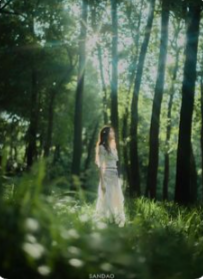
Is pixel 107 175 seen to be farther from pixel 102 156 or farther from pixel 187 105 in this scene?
pixel 187 105

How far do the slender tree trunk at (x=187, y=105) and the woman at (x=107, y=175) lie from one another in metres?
4.74

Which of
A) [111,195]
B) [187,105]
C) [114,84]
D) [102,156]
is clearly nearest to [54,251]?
[102,156]

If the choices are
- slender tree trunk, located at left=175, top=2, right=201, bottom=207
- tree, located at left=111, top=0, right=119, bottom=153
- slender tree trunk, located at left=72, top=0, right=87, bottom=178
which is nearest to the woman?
slender tree trunk, located at left=175, top=2, right=201, bottom=207

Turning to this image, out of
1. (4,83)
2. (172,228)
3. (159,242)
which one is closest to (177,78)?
(4,83)

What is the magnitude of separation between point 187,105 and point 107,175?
5.34 metres

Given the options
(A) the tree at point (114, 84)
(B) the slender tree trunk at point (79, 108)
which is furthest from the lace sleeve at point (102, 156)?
(B) the slender tree trunk at point (79, 108)

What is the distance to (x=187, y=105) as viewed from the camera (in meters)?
15.4

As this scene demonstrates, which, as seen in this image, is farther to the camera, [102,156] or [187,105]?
[187,105]

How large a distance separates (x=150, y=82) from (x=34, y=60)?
957 cm

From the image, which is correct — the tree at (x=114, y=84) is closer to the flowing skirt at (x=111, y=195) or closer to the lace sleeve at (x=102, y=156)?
the flowing skirt at (x=111, y=195)

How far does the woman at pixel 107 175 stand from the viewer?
34.4 feet

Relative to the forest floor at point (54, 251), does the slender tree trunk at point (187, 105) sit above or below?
above

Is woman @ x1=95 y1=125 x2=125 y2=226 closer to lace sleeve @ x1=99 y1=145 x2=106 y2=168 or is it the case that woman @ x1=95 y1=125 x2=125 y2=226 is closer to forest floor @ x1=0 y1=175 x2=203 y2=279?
lace sleeve @ x1=99 y1=145 x2=106 y2=168

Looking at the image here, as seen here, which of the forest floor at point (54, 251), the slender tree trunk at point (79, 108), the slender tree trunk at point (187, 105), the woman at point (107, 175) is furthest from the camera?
the slender tree trunk at point (79, 108)
